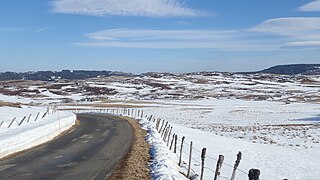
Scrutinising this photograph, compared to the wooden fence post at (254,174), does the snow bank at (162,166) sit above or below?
below

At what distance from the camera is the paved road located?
529 inches

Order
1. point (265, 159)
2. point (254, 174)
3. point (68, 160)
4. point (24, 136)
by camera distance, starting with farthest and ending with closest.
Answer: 1. point (265, 159)
2. point (24, 136)
3. point (68, 160)
4. point (254, 174)

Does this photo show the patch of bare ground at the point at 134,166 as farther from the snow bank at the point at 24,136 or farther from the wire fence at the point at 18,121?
the wire fence at the point at 18,121

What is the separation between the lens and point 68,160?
16344 mm

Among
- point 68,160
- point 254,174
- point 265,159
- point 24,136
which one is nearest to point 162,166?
point 68,160

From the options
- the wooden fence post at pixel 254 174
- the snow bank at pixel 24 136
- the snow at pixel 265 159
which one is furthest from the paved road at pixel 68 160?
the wooden fence post at pixel 254 174

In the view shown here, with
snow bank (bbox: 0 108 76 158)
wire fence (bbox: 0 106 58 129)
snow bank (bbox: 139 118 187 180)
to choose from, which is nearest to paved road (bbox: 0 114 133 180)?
snow bank (bbox: 0 108 76 158)

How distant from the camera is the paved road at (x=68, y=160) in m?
13.4

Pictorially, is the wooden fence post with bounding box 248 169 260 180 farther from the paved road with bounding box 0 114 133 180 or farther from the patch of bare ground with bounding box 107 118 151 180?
the paved road with bounding box 0 114 133 180

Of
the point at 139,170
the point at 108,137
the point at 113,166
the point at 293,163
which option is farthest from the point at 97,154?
the point at 293,163

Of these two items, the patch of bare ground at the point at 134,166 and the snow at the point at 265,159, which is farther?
the snow at the point at 265,159

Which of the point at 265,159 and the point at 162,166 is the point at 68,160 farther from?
the point at 265,159

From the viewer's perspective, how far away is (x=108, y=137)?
25891 millimetres

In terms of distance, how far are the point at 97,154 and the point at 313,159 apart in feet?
36.0
